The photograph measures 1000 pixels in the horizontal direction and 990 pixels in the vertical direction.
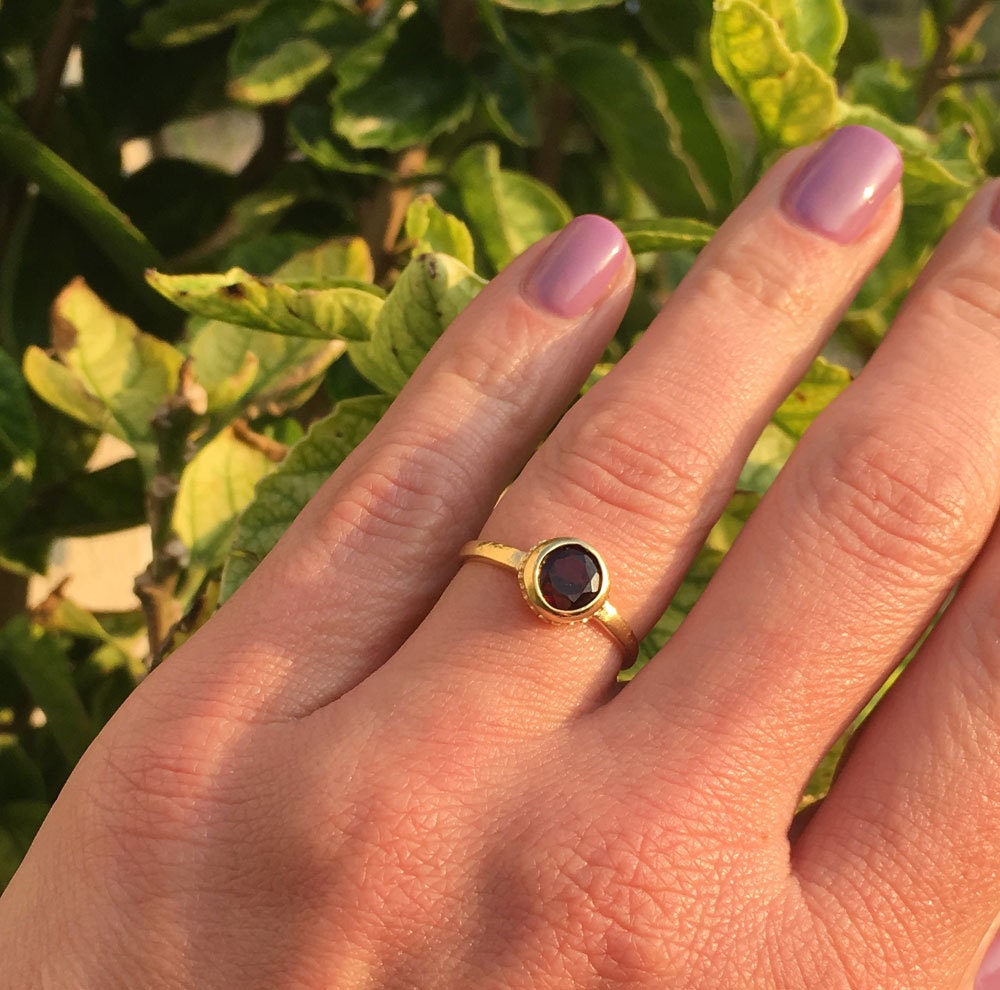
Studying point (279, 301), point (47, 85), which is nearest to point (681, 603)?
point (279, 301)

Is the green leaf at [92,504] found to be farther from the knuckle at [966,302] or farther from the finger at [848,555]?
the knuckle at [966,302]

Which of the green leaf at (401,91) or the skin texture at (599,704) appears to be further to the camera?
the green leaf at (401,91)

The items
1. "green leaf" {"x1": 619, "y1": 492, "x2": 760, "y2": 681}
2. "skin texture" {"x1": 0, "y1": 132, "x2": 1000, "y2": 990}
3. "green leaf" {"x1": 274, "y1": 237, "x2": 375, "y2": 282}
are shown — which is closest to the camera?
"skin texture" {"x1": 0, "y1": 132, "x2": 1000, "y2": 990}

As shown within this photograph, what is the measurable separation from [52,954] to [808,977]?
15.9 inches

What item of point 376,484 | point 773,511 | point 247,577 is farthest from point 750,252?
point 247,577

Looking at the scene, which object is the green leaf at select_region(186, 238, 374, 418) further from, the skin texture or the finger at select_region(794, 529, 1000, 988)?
the finger at select_region(794, 529, 1000, 988)

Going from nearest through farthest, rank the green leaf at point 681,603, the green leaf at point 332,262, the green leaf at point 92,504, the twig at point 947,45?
the green leaf at point 681,603
the green leaf at point 332,262
the green leaf at point 92,504
the twig at point 947,45

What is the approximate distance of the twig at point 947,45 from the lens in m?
1.02

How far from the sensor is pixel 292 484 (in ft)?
2.20

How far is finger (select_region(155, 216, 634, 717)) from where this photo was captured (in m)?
0.60

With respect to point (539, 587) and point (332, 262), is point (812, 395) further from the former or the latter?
point (332, 262)

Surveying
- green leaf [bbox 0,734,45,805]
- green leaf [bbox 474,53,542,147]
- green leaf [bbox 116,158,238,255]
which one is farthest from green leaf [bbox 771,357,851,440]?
green leaf [bbox 0,734,45,805]

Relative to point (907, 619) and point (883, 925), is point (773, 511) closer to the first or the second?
point (907, 619)

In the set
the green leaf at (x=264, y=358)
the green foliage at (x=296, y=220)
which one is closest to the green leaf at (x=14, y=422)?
the green foliage at (x=296, y=220)
